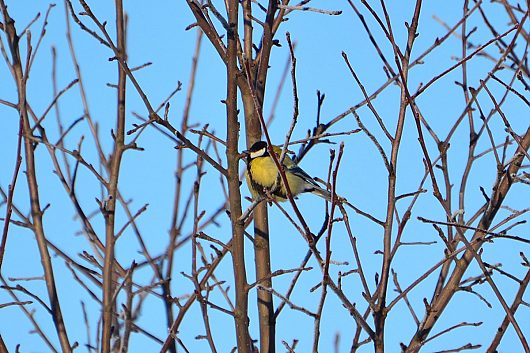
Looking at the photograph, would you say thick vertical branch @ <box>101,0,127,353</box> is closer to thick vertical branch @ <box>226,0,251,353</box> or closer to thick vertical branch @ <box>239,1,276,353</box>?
thick vertical branch @ <box>226,0,251,353</box>

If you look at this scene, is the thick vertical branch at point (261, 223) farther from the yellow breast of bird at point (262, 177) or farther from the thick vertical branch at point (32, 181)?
the yellow breast of bird at point (262, 177)

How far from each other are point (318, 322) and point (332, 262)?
0.23 meters

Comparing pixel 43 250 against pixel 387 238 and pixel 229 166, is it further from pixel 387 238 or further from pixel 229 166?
pixel 387 238

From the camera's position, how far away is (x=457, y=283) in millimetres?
2775

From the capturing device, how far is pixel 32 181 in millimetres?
2564

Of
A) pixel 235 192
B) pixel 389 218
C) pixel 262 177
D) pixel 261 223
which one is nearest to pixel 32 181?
pixel 235 192

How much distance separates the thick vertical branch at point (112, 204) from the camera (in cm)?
226

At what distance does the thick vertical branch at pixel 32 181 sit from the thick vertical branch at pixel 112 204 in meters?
0.18

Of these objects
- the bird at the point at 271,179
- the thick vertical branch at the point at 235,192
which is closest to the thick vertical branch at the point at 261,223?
the thick vertical branch at the point at 235,192

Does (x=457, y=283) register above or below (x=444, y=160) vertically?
below

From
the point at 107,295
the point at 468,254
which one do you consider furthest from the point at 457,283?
the point at 107,295

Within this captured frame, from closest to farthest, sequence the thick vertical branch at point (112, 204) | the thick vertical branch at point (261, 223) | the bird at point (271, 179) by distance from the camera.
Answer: the thick vertical branch at point (112, 204) < the thick vertical branch at point (261, 223) < the bird at point (271, 179)

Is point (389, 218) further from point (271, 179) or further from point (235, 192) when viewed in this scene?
point (271, 179)

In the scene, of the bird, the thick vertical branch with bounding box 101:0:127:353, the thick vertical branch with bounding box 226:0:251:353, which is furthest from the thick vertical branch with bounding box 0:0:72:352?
the bird
